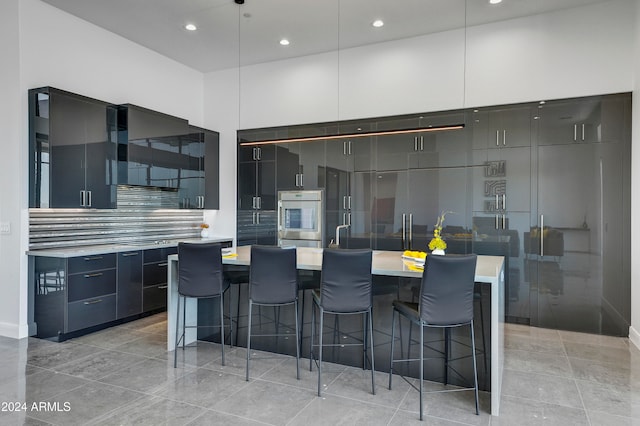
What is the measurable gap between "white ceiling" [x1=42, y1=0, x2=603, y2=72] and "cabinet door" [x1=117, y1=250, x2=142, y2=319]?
2.86 meters

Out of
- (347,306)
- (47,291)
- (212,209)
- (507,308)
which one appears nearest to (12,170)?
(47,291)

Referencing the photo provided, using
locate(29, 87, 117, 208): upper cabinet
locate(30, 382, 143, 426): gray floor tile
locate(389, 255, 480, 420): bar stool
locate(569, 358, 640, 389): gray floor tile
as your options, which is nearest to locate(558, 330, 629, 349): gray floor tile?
locate(569, 358, 640, 389): gray floor tile

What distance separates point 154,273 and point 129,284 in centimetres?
38

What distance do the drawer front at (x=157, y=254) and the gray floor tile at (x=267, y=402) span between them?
257 centimetres

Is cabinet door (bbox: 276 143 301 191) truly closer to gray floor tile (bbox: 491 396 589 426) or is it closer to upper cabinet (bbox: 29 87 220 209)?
upper cabinet (bbox: 29 87 220 209)

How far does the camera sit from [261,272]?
10.7ft

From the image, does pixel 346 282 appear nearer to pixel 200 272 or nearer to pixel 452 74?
pixel 200 272

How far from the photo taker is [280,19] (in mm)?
4801

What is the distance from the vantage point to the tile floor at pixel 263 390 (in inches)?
102

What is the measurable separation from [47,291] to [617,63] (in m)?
6.67

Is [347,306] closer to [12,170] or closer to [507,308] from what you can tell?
[507,308]

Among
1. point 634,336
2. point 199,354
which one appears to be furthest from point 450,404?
point 634,336

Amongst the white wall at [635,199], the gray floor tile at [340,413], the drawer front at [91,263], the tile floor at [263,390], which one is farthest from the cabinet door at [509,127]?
the drawer front at [91,263]

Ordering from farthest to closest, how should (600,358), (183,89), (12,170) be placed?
(183,89)
(12,170)
(600,358)
